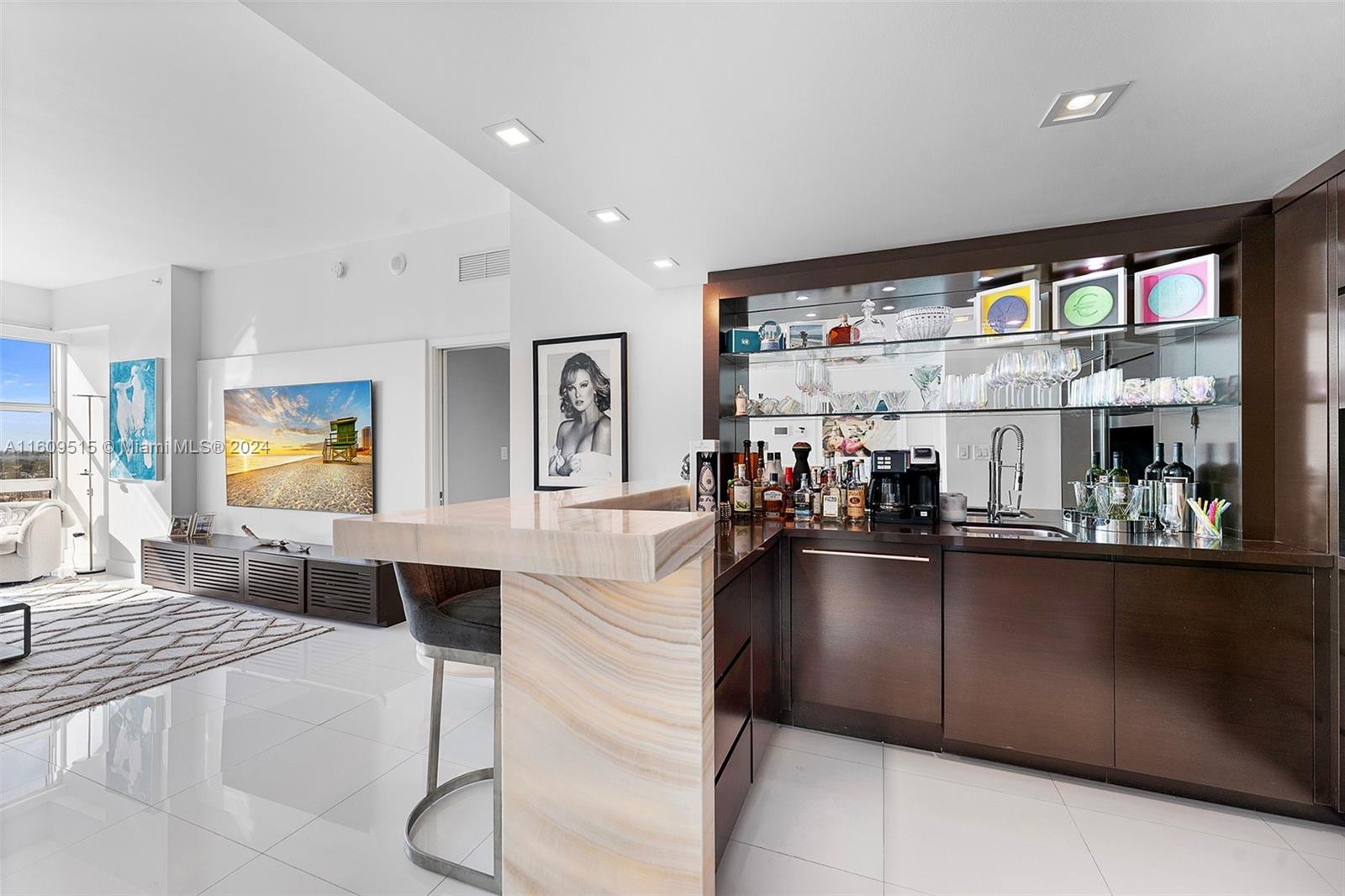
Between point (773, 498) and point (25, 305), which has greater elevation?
point (25, 305)

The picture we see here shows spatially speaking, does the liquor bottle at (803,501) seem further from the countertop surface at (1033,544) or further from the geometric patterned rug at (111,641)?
the geometric patterned rug at (111,641)

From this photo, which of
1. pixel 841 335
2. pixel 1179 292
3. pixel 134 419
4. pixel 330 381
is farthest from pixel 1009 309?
pixel 134 419

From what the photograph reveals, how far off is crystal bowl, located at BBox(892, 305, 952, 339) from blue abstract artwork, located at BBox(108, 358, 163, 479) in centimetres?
694

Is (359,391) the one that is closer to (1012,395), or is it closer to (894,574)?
(894,574)

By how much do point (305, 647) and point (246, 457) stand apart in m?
2.63

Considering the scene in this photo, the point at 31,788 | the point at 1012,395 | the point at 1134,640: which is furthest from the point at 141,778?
the point at 1012,395

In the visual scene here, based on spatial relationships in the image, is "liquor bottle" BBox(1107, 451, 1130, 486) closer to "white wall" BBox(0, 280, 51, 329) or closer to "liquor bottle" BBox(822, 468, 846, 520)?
"liquor bottle" BBox(822, 468, 846, 520)

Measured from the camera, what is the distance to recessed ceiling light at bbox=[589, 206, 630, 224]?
231 cm

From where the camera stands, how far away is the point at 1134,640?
6.91 ft

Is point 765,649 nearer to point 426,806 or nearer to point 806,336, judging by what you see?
point 426,806

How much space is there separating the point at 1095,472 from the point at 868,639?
132cm

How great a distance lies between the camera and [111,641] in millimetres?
3826

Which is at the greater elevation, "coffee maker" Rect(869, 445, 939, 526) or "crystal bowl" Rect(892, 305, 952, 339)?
"crystal bowl" Rect(892, 305, 952, 339)

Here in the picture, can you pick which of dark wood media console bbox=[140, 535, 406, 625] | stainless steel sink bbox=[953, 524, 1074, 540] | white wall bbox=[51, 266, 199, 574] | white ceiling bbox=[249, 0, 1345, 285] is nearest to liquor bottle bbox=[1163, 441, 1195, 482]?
stainless steel sink bbox=[953, 524, 1074, 540]
